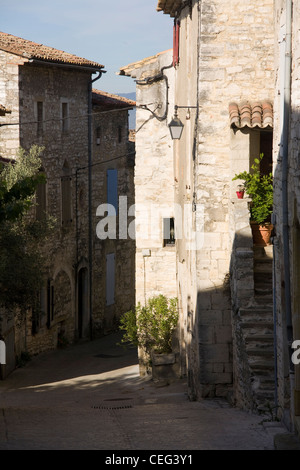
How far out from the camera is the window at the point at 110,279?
28406 mm

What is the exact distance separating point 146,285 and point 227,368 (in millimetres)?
7086

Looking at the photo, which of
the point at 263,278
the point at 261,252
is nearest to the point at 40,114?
the point at 261,252

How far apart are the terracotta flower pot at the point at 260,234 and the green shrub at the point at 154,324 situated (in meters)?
6.36

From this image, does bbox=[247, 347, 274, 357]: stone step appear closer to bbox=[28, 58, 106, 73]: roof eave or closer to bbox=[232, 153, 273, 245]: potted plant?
bbox=[232, 153, 273, 245]: potted plant

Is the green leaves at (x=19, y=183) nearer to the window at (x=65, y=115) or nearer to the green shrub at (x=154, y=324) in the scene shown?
the window at (x=65, y=115)

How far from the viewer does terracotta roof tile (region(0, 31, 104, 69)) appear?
71.8 feet

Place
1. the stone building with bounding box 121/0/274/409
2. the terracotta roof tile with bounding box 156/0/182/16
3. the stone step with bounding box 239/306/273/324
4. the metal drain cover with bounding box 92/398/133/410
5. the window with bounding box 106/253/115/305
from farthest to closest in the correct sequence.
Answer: the window with bounding box 106/253/115/305 → the terracotta roof tile with bounding box 156/0/182/16 → the metal drain cover with bounding box 92/398/133/410 → the stone building with bounding box 121/0/274/409 → the stone step with bounding box 239/306/273/324

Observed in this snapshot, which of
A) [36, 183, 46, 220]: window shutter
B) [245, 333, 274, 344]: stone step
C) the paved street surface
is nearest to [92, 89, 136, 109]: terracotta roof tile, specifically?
[36, 183, 46, 220]: window shutter

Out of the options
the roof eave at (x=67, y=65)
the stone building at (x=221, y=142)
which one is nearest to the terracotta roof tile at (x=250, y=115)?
the stone building at (x=221, y=142)

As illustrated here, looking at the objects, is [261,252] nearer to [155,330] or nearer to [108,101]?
[155,330]

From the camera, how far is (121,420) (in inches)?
401

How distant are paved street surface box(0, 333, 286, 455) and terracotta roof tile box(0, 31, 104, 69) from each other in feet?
29.7

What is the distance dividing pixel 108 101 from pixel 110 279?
636 cm
